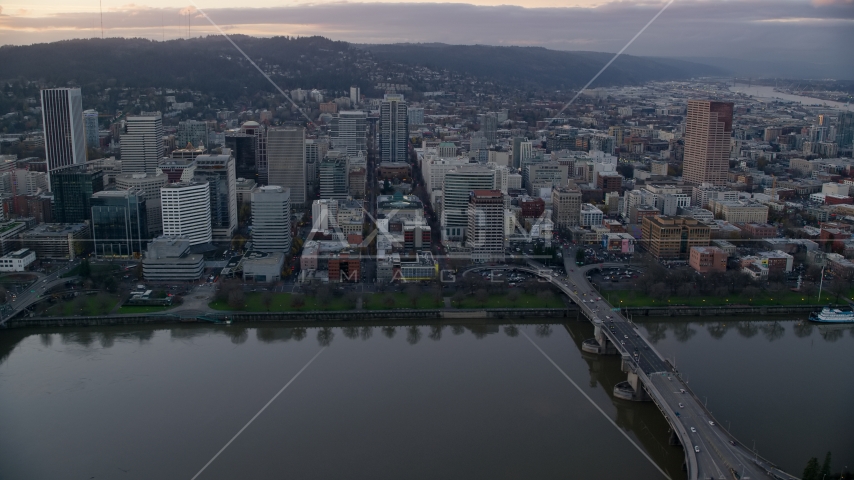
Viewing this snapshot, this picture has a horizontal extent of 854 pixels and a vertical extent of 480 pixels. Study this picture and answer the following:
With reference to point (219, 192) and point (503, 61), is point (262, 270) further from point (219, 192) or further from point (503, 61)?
point (503, 61)

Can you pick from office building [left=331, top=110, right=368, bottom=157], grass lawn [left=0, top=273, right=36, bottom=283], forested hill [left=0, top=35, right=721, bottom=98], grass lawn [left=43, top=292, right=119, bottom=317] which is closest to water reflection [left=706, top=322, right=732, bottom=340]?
forested hill [left=0, top=35, right=721, bottom=98]

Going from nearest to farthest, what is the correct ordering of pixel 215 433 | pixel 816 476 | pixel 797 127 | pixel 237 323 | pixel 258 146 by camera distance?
pixel 816 476 → pixel 215 433 → pixel 237 323 → pixel 258 146 → pixel 797 127

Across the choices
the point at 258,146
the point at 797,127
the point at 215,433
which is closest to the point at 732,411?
the point at 215,433

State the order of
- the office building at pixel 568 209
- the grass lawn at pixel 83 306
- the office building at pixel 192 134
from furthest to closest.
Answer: the office building at pixel 192 134
the office building at pixel 568 209
the grass lawn at pixel 83 306

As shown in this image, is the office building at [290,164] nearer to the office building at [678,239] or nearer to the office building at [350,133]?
the office building at [350,133]

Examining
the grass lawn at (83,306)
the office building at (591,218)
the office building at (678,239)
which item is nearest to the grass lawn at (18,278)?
the grass lawn at (83,306)

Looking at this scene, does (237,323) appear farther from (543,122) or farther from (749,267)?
(543,122)
